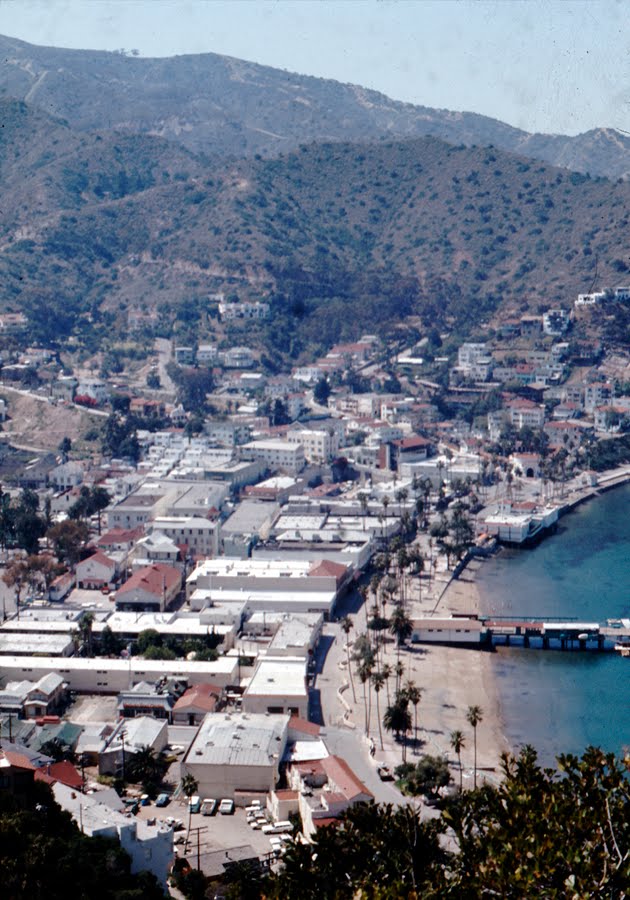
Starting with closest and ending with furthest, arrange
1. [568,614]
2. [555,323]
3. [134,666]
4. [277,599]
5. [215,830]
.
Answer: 1. [215,830]
2. [134,666]
3. [277,599]
4. [568,614]
5. [555,323]

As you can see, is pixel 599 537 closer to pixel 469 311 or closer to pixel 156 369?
pixel 156 369

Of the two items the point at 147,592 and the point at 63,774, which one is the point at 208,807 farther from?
the point at 147,592

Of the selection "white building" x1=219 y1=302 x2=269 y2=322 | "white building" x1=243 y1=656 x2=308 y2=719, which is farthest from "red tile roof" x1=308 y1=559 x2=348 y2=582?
"white building" x1=219 y1=302 x2=269 y2=322

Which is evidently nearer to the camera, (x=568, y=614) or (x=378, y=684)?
(x=378, y=684)

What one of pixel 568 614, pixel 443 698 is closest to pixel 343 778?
pixel 443 698

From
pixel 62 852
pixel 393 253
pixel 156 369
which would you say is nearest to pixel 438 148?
pixel 393 253
